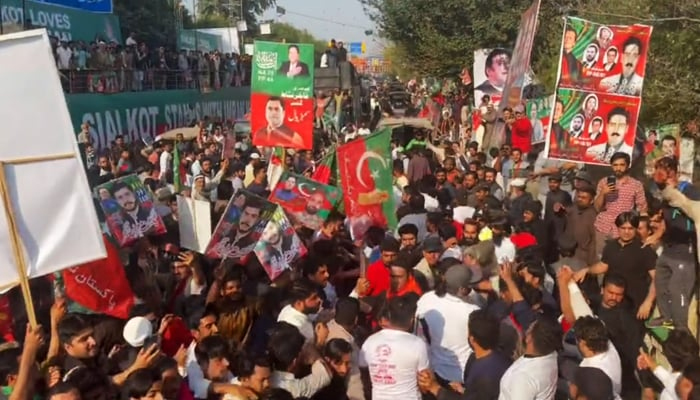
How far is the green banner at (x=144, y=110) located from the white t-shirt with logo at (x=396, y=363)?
45.3 feet

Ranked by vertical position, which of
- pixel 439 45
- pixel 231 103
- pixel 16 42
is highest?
pixel 16 42

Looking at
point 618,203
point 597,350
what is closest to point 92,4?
point 618,203

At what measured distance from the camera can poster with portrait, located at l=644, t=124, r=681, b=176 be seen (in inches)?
432

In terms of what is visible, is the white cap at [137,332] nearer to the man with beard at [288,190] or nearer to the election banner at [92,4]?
the man with beard at [288,190]

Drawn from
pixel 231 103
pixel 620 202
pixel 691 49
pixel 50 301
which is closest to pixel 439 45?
pixel 231 103

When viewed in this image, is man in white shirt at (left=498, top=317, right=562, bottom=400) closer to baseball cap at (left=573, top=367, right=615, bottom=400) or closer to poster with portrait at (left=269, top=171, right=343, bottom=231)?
baseball cap at (left=573, top=367, right=615, bottom=400)

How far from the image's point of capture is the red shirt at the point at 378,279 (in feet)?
22.1

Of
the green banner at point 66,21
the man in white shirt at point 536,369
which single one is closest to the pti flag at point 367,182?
the man in white shirt at point 536,369

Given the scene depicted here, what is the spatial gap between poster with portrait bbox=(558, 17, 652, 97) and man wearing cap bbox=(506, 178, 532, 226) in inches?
42.3

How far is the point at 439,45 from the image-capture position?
30234 millimetres

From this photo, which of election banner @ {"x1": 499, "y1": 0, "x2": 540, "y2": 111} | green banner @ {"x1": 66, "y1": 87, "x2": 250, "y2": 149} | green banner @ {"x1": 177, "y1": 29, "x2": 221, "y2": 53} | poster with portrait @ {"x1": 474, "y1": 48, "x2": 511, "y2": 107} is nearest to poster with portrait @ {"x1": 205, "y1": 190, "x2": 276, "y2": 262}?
election banner @ {"x1": 499, "y1": 0, "x2": 540, "y2": 111}

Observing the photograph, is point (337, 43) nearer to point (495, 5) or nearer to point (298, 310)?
point (495, 5)

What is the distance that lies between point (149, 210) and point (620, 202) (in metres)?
3.98

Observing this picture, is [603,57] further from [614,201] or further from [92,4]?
[92,4]
